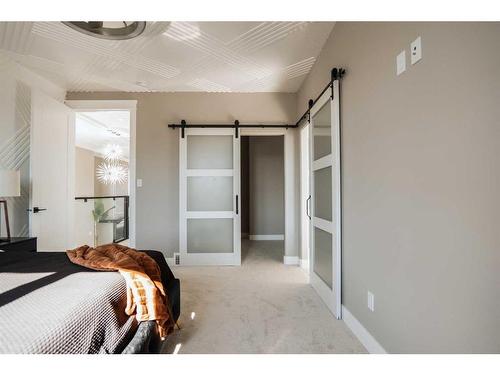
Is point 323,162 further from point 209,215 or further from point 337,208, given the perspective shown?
point 209,215

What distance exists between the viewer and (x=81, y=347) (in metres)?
0.91

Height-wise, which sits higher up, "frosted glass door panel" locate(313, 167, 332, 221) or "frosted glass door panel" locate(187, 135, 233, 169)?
"frosted glass door panel" locate(187, 135, 233, 169)

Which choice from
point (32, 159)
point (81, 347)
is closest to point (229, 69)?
point (32, 159)

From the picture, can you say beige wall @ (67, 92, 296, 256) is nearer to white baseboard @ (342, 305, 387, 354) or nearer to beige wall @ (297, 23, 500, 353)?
beige wall @ (297, 23, 500, 353)

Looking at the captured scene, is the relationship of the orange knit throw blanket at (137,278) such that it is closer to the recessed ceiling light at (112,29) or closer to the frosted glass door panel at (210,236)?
the recessed ceiling light at (112,29)

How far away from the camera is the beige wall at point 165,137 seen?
12.0 feet

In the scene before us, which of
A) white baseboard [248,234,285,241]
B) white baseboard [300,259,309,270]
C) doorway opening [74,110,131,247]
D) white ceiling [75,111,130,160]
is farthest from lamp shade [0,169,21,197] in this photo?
white baseboard [248,234,285,241]

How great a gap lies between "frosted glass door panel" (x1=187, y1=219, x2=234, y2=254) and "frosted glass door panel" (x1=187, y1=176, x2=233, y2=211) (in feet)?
0.67

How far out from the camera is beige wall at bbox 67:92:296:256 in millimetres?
3670

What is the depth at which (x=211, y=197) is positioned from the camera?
3.70 m

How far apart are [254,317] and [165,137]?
9.02ft

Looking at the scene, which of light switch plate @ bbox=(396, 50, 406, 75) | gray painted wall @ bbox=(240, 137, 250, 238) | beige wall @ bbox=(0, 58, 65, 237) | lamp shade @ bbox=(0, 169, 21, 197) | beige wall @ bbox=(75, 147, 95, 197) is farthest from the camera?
beige wall @ bbox=(75, 147, 95, 197)
